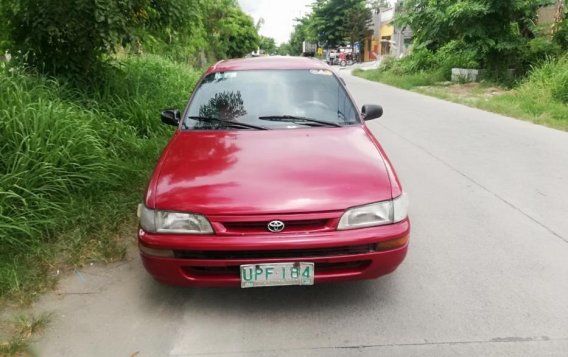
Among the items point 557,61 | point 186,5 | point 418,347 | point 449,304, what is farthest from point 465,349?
point 557,61

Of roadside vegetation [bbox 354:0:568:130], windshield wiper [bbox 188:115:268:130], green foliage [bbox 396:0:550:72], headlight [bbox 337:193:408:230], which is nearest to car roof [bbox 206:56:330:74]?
windshield wiper [bbox 188:115:268:130]

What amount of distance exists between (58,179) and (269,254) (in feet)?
7.98

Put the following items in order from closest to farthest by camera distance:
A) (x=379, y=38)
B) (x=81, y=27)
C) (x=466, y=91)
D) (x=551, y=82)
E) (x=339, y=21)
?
(x=81, y=27) < (x=551, y=82) < (x=466, y=91) < (x=379, y=38) < (x=339, y=21)

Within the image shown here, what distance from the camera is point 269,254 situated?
2.81 m

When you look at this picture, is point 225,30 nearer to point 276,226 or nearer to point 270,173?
point 270,173

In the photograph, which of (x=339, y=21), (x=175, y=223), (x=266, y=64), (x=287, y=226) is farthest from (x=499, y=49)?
(x=339, y=21)

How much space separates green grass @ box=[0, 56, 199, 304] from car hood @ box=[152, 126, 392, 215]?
45.3 inches

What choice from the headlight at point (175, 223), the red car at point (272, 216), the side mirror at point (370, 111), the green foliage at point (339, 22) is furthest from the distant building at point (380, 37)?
the headlight at point (175, 223)

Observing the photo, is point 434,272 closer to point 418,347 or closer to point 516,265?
point 516,265

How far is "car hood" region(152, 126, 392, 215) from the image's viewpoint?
9.36 feet

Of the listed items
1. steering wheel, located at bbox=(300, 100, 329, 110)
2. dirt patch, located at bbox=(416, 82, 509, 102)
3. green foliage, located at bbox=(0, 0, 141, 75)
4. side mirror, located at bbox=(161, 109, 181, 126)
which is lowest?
dirt patch, located at bbox=(416, 82, 509, 102)

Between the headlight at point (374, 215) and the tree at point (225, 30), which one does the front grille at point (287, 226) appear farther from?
the tree at point (225, 30)

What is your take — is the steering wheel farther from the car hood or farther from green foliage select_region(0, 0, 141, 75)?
green foliage select_region(0, 0, 141, 75)

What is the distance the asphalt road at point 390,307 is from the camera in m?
2.78
